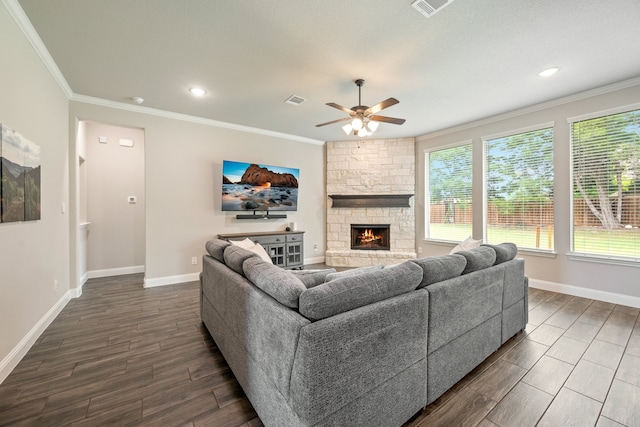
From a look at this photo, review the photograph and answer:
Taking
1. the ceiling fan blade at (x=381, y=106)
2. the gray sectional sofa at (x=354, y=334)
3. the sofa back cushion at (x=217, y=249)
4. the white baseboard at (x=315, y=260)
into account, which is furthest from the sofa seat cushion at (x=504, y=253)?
the white baseboard at (x=315, y=260)

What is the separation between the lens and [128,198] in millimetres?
4922

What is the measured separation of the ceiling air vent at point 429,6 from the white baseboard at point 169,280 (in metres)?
4.64

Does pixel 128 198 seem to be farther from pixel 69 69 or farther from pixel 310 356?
pixel 310 356

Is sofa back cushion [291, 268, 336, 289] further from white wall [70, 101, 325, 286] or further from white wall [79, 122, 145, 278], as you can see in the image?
white wall [79, 122, 145, 278]

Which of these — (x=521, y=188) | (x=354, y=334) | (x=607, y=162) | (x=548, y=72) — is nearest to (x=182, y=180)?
(x=354, y=334)

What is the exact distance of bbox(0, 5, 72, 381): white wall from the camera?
195 cm

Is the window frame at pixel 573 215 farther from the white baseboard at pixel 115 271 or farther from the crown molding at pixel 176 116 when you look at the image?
the white baseboard at pixel 115 271

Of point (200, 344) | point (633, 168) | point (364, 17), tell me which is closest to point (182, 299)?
point (200, 344)

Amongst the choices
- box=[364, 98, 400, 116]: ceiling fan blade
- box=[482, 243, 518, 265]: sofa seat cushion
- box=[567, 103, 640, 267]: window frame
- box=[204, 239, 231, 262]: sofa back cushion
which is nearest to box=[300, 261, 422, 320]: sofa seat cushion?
box=[482, 243, 518, 265]: sofa seat cushion

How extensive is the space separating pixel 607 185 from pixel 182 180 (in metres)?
6.16

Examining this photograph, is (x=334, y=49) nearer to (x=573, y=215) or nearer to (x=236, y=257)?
(x=236, y=257)

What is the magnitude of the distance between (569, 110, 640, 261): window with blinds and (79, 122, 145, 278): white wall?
724 cm

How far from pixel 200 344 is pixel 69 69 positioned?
11.0ft

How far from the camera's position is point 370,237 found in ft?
19.1
